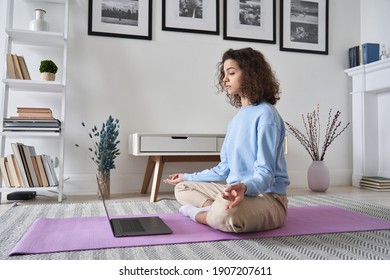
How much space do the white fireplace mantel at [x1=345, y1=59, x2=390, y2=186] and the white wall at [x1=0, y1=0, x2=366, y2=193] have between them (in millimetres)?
139

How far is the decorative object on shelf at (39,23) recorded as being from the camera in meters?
2.32

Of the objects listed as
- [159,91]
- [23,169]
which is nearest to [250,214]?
[23,169]

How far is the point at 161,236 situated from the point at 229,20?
2.18 metres

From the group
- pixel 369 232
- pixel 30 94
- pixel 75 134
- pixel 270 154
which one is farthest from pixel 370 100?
pixel 30 94

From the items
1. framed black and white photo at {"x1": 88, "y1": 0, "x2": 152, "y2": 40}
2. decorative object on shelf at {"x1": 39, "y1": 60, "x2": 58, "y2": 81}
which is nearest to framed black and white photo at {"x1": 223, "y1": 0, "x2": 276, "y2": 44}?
framed black and white photo at {"x1": 88, "y1": 0, "x2": 152, "y2": 40}

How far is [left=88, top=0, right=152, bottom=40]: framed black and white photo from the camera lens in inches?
104

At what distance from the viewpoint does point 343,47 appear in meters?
3.27

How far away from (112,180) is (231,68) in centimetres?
157

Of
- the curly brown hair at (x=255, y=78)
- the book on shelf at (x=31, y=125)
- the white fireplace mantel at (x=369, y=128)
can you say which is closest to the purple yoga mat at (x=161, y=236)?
the curly brown hair at (x=255, y=78)

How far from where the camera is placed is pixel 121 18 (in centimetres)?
269

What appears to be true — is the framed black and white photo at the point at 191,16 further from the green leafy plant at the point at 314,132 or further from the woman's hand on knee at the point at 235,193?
the woman's hand on knee at the point at 235,193

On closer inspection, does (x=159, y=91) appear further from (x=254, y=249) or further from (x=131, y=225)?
(x=254, y=249)

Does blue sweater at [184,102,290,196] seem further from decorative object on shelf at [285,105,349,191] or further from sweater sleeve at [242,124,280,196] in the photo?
decorative object on shelf at [285,105,349,191]

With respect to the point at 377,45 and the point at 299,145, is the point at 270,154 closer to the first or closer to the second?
the point at 299,145
